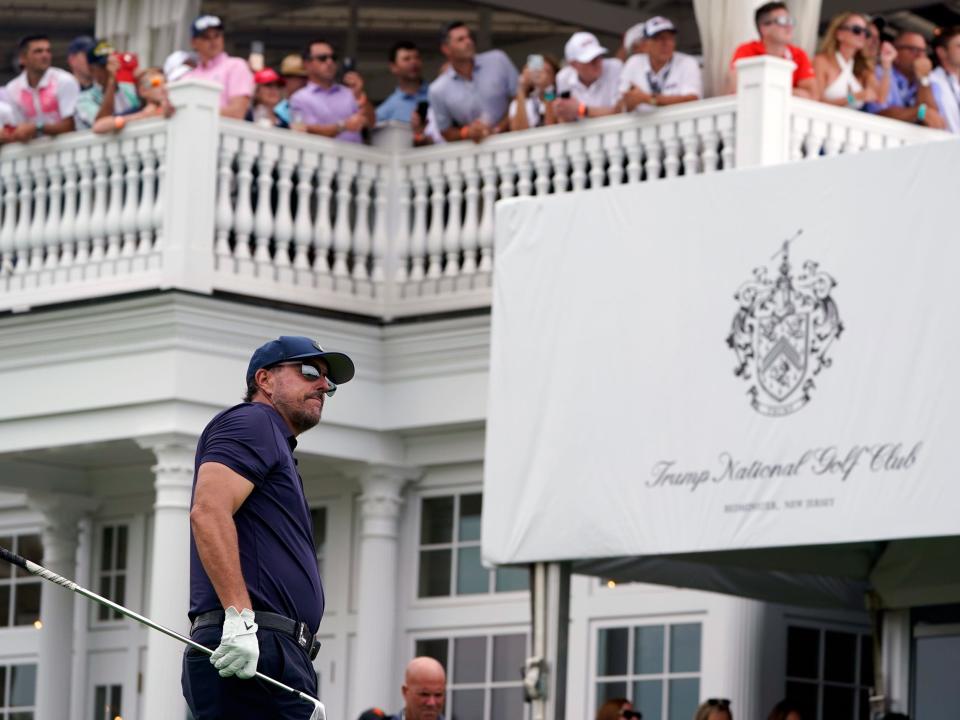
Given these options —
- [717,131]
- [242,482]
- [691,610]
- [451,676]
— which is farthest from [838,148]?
[242,482]

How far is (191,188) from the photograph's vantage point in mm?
15195

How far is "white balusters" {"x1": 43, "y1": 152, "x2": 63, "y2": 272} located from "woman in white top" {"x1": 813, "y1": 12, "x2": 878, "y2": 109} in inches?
182

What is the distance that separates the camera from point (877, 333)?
10992mm

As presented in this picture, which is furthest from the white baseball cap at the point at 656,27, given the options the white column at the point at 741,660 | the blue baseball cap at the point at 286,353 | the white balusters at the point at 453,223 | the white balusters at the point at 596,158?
the blue baseball cap at the point at 286,353

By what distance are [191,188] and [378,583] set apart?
2715mm

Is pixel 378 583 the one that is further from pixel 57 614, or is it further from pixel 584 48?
pixel 584 48

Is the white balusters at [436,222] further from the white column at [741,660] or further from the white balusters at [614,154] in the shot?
the white column at [741,660]

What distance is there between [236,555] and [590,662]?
821 cm

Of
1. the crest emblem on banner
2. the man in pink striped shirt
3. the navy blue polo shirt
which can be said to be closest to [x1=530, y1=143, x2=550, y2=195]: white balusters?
the man in pink striped shirt

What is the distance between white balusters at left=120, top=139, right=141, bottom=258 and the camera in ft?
50.8

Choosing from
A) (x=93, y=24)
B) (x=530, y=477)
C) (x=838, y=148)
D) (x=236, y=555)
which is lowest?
(x=236, y=555)

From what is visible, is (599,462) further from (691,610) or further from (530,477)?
(691,610)

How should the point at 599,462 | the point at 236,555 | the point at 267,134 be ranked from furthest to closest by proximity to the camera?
the point at 267,134 < the point at 599,462 < the point at 236,555

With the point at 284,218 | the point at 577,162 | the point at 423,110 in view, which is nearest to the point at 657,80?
the point at 577,162
